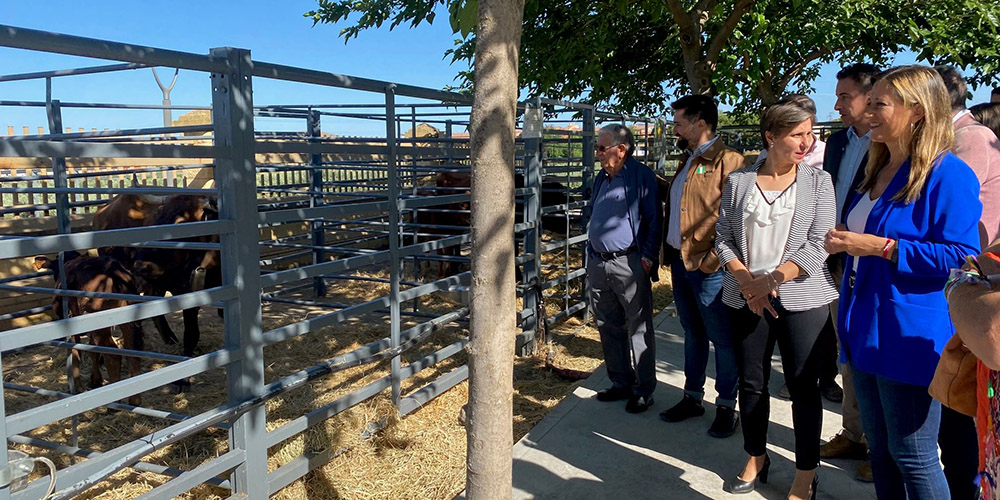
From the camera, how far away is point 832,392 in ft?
15.3

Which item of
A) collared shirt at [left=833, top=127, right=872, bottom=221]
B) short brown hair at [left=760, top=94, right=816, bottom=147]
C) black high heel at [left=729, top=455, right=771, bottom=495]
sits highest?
short brown hair at [left=760, top=94, right=816, bottom=147]

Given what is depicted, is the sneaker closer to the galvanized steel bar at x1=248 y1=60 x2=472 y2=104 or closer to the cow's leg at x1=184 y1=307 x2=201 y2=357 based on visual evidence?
the galvanized steel bar at x1=248 y1=60 x2=472 y2=104

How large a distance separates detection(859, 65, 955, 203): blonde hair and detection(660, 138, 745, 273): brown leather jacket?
151 centimetres

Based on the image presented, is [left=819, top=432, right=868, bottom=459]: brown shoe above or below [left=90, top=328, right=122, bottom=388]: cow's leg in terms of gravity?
below

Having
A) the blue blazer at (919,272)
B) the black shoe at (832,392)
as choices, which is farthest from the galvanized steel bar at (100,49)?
the black shoe at (832,392)

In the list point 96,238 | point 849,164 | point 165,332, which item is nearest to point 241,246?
point 96,238

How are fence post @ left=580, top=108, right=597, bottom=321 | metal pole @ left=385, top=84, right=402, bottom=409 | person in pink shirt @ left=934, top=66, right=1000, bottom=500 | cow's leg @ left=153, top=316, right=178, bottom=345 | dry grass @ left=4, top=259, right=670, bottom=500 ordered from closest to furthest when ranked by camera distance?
1. person in pink shirt @ left=934, top=66, right=1000, bottom=500
2. dry grass @ left=4, top=259, right=670, bottom=500
3. metal pole @ left=385, top=84, right=402, bottom=409
4. cow's leg @ left=153, top=316, right=178, bottom=345
5. fence post @ left=580, top=108, right=597, bottom=321

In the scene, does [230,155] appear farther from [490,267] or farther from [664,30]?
[664,30]

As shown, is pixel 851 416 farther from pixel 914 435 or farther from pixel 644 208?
pixel 644 208

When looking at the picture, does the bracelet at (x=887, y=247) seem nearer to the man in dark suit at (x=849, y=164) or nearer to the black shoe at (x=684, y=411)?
the man in dark suit at (x=849, y=164)

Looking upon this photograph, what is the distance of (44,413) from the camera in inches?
92.6

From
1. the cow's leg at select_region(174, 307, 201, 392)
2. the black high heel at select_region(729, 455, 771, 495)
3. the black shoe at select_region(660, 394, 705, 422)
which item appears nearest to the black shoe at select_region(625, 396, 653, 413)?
the black shoe at select_region(660, 394, 705, 422)

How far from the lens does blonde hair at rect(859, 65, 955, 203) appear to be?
2.33 m

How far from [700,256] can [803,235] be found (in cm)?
80
